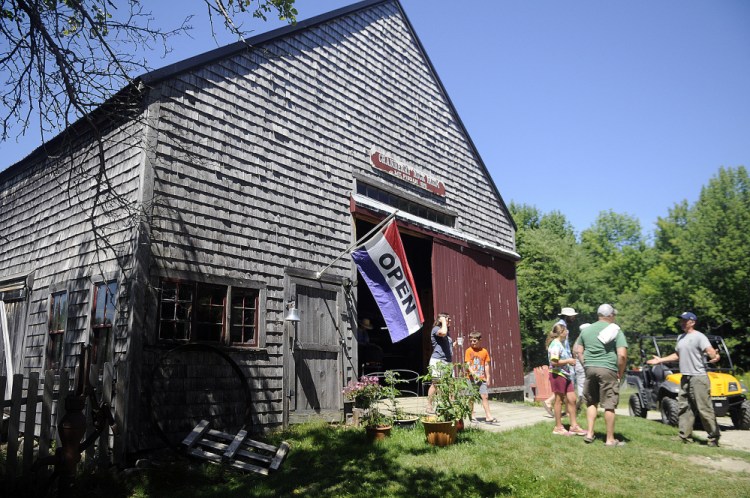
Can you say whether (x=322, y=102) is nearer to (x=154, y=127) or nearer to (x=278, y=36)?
(x=278, y=36)

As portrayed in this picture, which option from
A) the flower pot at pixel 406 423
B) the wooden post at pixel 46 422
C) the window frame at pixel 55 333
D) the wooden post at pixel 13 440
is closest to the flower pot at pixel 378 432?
the flower pot at pixel 406 423

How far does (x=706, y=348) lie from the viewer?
764 centimetres

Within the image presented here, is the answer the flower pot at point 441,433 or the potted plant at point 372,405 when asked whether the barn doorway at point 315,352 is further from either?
the flower pot at point 441,433

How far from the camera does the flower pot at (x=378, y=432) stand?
7387 mm

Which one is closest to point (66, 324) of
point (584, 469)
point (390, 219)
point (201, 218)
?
point (201, 218)

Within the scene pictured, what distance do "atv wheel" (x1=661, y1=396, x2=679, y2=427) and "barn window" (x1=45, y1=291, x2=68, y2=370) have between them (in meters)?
10.9

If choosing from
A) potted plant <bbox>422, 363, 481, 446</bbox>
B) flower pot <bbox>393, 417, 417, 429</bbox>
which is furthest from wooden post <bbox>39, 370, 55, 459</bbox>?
flower pot <bbox>393, 417, 417, 429</bbox>

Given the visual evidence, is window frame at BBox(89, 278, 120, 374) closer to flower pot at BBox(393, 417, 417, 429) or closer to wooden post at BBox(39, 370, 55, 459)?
wooden post at BBox(39, 370, 55, 459)

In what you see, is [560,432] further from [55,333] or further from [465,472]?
[55,333]

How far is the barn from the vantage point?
7258 mm

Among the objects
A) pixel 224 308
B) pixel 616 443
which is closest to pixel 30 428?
pixel 224 308

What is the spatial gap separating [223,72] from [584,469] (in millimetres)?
8004

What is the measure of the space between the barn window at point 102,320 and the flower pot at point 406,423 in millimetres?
4371

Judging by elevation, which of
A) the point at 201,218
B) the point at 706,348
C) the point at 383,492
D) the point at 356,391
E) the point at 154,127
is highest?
the point at 154,127
